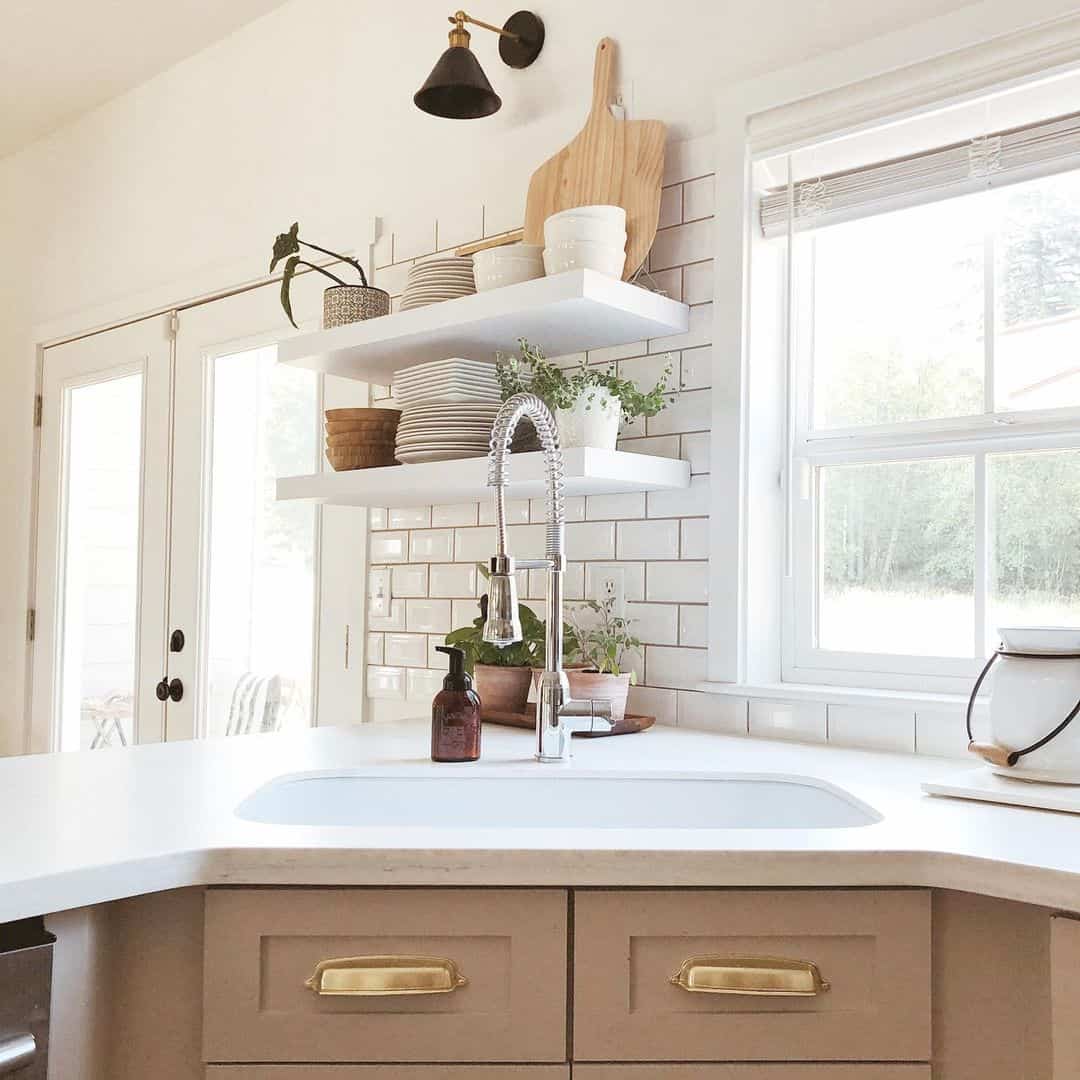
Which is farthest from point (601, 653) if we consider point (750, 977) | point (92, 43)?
point (92, 43)

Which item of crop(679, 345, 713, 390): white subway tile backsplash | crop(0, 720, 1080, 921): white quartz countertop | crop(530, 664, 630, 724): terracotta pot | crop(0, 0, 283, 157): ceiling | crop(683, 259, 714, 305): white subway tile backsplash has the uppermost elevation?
crop(0, 0, 283, 157): ceiling

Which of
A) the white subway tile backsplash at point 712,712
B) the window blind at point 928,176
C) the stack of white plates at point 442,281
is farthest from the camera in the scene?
the stack of white plates at point 442,281

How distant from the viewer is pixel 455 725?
170cm

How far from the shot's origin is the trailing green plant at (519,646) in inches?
83.9

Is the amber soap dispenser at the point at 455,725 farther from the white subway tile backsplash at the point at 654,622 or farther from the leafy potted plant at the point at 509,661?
the white subway tile backsplash at the point at 654,622

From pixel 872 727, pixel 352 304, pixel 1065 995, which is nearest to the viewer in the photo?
pixel 1065 995

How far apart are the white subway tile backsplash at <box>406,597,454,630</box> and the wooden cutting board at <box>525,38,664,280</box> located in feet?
2.82

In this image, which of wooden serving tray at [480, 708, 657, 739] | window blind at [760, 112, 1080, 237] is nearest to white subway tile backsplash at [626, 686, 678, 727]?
wooden serving tray at [480, 708, 657, 739]

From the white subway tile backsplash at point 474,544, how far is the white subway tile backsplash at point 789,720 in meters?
0.74

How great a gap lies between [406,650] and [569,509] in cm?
60

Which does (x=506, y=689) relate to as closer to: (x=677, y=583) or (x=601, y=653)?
(x=601, y=653)

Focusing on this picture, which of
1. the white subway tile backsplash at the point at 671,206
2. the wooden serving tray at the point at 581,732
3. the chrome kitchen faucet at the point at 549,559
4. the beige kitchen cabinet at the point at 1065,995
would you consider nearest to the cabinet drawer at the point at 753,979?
the beige kitchen cabinet at the point at 1065,995

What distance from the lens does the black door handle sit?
10.9ft

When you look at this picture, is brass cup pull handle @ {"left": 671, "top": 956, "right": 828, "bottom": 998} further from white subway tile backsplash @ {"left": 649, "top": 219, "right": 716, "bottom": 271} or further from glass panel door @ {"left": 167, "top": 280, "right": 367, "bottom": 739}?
glass panel door @ {"left": 167, "top": 280, "right": 367, "bottom": 739}
